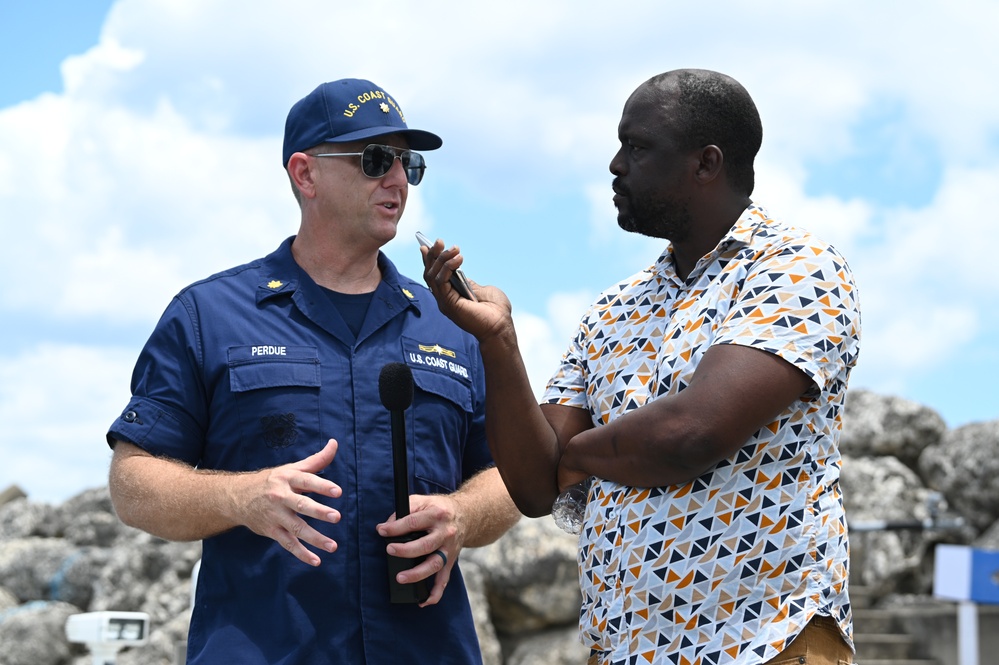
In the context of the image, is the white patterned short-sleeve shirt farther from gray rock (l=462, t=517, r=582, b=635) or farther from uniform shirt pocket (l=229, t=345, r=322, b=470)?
gray rock (l=462, t=517, r=582, b=635)

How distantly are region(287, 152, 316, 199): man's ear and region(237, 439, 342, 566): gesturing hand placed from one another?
100 centimetres

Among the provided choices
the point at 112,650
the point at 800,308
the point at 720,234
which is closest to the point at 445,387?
the point at 720,234

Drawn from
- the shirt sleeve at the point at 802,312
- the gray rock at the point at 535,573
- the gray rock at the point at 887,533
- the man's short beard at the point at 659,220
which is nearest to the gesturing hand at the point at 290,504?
the man's short beard at the point at 659,220

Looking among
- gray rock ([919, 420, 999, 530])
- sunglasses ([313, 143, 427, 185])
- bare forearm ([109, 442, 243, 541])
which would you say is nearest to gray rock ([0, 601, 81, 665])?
bare forearm ([109, 442, 243, 541])

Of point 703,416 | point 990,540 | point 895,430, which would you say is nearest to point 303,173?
point 703,416

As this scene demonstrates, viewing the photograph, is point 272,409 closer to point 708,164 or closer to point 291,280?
point 291,280

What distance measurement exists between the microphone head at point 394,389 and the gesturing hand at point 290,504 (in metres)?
0.17

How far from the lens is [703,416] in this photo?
2467mm

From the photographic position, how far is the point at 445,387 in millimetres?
3643

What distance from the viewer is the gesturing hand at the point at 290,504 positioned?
9.64 feet

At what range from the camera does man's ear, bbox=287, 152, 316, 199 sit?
3740 millimetres

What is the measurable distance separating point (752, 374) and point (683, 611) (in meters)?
0.52

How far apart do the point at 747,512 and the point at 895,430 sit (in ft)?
41.2

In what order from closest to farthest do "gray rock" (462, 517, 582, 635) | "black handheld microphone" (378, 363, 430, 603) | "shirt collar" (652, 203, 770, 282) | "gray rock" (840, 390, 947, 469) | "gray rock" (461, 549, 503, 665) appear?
"shirt collar" (652, 203, 770, 282) → "black handheld microphone" (378, 363, 430, 603) → "gray rock" (461, 549, 503, 665) → "gray rock" (462, 517, 582, 635) → "gray rock" (840, 390, 947, 469)
